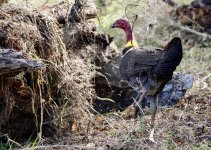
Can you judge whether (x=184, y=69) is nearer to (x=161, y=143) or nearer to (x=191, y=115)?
(x=191, y=115)

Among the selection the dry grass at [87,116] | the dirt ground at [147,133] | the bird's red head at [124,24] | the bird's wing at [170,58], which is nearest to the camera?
the dirt ground at [147,133]

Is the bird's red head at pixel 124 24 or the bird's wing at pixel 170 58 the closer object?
the bird's wing at pixel 170 58

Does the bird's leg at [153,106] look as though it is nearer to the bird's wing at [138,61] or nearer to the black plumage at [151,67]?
the black plumage at [151,67]

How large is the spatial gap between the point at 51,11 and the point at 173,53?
1.43m

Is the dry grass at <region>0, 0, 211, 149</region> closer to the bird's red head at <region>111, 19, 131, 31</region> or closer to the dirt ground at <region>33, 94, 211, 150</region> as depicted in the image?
the dirt ground at <region>33, 94, 211, 150</region>

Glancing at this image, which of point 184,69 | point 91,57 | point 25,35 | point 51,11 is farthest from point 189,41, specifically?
point 25,35

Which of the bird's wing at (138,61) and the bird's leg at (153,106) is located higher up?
the bird's wing at (138,61)

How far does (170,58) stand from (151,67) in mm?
262

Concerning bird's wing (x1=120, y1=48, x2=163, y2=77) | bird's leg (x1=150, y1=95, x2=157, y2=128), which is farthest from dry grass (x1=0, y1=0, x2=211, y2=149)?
bird's wing (x1=120, y1=48, x2=163, y2=77)

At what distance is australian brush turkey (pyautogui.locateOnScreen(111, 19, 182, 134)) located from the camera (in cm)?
571

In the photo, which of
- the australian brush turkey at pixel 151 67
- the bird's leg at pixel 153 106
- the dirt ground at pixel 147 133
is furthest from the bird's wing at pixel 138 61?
the dirt ground at pixel 147 133

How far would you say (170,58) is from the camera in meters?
5.71

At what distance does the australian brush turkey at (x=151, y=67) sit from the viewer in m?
5.71

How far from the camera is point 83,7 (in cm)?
619
